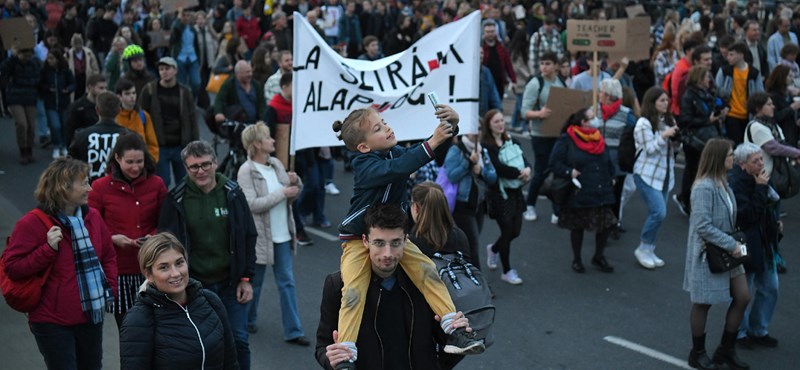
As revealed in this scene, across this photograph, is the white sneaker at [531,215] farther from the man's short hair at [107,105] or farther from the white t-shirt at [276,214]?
the man's short hair at [107,105]

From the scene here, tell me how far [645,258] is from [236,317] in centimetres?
484

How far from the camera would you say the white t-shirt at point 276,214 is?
7834 mm

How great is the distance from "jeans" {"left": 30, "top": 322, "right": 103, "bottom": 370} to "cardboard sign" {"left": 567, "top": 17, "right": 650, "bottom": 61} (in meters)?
8.31

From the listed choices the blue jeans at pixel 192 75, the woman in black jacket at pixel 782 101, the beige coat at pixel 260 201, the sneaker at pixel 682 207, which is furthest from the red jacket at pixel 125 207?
the blue jeans at pixel 192 75

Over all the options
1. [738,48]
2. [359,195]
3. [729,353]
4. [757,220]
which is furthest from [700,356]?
[738,48]

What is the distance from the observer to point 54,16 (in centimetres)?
2169

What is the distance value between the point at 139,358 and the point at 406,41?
1639cm

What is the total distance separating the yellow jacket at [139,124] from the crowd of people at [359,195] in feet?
0.05

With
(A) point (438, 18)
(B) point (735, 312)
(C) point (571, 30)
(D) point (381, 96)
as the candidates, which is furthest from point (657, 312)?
(A) point (438, 18)

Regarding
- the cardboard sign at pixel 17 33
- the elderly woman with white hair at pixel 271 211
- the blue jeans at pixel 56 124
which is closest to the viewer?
the elderly woman with white hair at pixel 271 211

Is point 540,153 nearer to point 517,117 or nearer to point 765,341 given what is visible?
point 765,341

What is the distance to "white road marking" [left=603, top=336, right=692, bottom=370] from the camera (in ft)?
25.3

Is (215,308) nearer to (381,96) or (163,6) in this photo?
(381,96)

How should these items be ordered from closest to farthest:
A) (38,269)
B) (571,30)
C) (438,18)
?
(38,269), (571,30), (438,18)
